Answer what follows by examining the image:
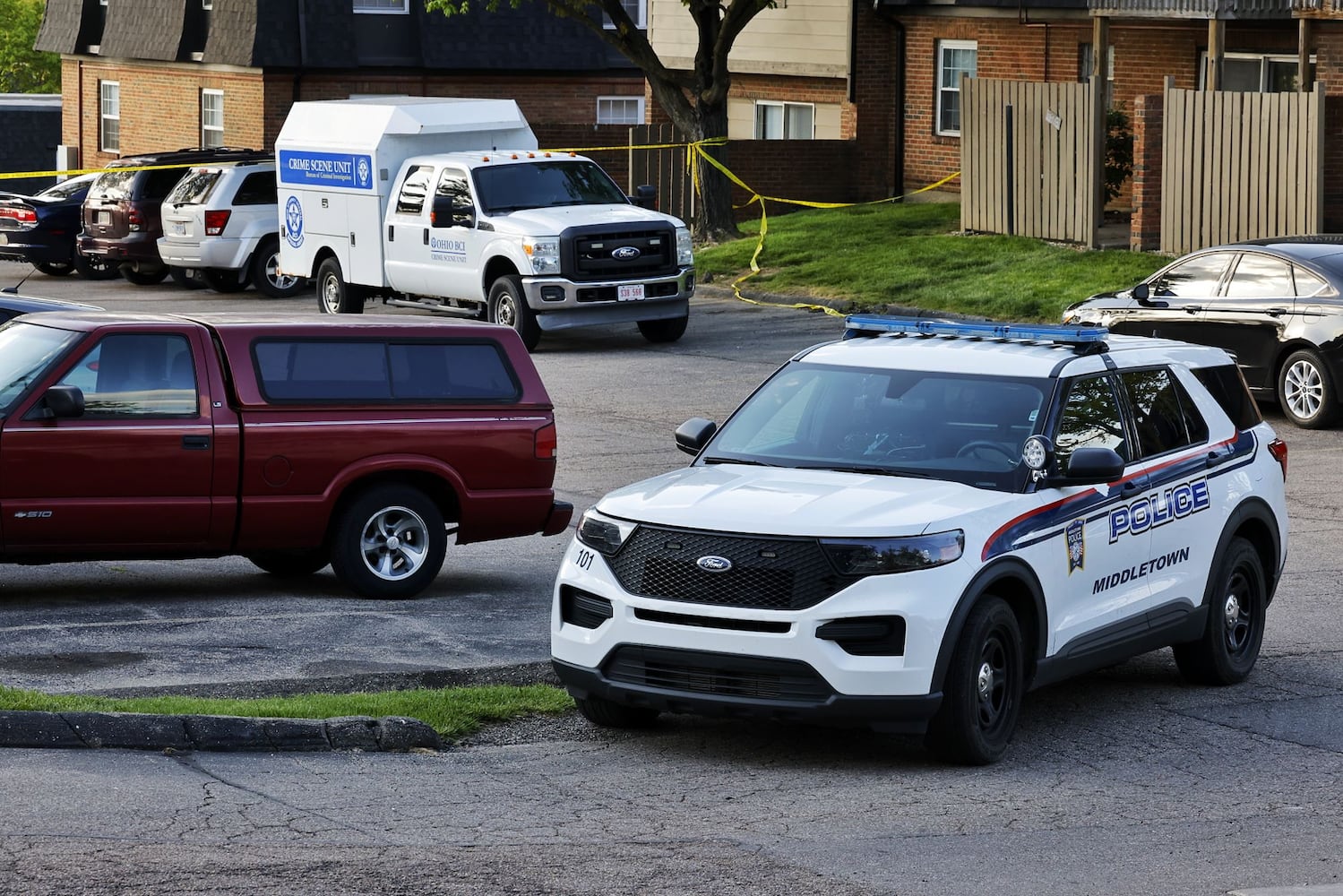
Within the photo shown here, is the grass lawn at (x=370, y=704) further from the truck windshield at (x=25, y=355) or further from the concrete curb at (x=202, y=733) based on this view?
the truck windshield at (x=25, y=355)

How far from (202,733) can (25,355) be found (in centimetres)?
395

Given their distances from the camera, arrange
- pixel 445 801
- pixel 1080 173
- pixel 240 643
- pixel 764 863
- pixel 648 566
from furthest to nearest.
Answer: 1. pixel 1080 173
2. pixel 240 643
3. pixel 648 566
4. pixel 445 801
5. pixel 764 863

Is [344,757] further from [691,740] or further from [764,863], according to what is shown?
[764,863]

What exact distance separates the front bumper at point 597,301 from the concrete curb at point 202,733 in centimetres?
1523

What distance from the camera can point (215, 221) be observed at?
31234mm

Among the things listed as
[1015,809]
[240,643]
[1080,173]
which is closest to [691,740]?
[1015,809]

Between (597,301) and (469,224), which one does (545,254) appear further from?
(469,224)

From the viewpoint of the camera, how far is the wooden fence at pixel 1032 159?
2819cm

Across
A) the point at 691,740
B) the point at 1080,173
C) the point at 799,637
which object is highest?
the point at 1080,173

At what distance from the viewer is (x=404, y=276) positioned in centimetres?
2581

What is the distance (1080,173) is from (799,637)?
21323 millimetres

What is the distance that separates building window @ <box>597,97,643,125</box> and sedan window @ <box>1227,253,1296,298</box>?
28.7 metres

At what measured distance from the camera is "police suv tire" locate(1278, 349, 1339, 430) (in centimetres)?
1811

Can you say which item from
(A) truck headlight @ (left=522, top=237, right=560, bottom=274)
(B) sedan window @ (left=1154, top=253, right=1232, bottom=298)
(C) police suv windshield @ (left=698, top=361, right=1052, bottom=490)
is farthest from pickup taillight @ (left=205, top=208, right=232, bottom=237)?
(C) police suv windshield @ (left=698, top=361, right=1052, bottom=490)
